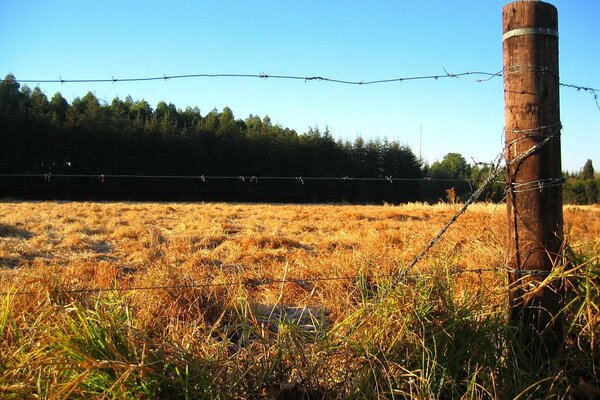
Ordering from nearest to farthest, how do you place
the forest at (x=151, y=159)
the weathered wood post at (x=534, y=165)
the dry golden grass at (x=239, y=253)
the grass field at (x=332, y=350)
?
the grass field at (x=332, y=350) < the weathered wood post at (x=534, y=165) < the dry golden grass at (x=239, y=253) < the forest at (x=151, y=159)

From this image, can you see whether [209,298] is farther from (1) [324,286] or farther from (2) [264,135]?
(2) [264,135]

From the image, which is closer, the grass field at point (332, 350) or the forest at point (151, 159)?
the grass field at point (332, 350)

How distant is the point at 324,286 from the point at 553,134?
92.1 inches

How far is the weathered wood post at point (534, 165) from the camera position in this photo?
2.63 m

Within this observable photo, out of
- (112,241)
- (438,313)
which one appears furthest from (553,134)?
(112,241)

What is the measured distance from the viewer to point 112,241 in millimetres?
10312

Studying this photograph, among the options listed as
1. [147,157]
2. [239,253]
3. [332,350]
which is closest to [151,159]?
[147,157]

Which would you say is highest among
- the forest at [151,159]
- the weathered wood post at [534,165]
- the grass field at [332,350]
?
the forest at [151,159]

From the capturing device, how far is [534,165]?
2.66 meters

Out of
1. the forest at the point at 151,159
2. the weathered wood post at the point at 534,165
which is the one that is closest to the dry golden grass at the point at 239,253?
the weathered wood post at the point at 534,165

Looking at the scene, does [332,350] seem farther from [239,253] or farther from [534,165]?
[239,253]

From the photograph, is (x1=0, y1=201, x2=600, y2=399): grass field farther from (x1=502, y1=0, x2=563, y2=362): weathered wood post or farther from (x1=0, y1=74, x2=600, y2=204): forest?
(x1=0, y1=74, x2=600, y2=204): forest

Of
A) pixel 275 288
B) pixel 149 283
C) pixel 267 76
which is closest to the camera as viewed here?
pixel 267 76

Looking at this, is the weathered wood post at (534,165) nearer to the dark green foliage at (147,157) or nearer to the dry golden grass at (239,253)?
the dry golden grass at (239,253)
